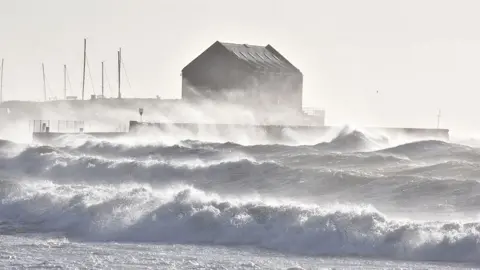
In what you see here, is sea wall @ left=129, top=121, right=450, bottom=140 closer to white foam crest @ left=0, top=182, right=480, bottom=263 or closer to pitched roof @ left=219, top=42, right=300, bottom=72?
pitched roof @ left=219, top=42, right=300, bottom=72

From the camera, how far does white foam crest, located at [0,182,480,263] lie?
19.2 m

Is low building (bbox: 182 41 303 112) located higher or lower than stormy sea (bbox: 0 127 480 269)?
higher

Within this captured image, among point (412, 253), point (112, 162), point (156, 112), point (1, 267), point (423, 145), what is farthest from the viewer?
point (156, 112)

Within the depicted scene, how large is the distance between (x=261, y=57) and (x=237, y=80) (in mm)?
4299

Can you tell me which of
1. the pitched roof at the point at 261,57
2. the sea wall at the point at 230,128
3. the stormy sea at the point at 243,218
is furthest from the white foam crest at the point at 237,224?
the pitched roof at the point at 261,57

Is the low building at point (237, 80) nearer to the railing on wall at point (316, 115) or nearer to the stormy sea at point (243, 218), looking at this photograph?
the railing on wall at point (316, 115)

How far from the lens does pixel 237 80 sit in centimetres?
6812

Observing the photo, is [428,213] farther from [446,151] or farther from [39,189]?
[446,151]

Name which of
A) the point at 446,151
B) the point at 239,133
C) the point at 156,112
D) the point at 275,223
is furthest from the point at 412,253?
the point at 156,112

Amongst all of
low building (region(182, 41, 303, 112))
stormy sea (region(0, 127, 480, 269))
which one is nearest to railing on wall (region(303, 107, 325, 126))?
low building (region(182, 41, 303, 112))

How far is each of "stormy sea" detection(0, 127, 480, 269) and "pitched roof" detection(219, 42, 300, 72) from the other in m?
33.2

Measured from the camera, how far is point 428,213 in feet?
75.7

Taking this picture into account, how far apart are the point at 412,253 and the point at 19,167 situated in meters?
22.9

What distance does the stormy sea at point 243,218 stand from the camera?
60.5 feet
